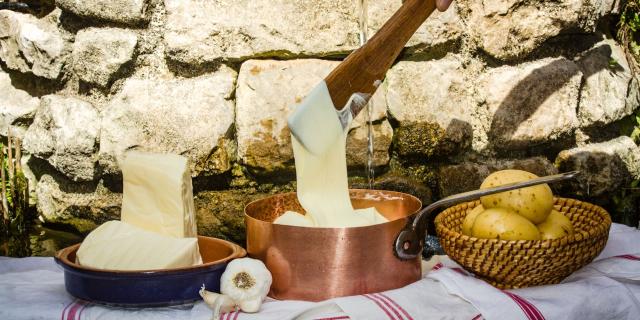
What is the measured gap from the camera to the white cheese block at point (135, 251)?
1159mm

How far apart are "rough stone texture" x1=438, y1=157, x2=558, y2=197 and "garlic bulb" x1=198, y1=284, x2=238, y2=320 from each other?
2.49 feet

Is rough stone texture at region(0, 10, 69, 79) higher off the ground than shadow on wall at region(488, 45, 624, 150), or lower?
higher

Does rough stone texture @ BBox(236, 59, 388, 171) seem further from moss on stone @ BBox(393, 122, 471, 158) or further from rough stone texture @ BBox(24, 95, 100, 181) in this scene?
rough stone texture @ BBox(24, 95, 100, 181)

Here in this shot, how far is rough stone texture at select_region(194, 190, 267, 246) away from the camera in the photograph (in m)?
1.66

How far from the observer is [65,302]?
4.02 feet

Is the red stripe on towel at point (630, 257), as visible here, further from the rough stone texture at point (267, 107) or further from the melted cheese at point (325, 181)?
the rough stone texture at point (267, 107)

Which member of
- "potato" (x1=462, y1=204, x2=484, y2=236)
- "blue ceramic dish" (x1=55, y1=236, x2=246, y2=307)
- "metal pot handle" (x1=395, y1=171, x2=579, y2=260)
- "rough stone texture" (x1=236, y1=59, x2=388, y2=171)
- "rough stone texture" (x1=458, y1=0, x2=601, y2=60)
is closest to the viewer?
"blue ceramic dish" (x1=55, y1=236, x2=246, y2=307)

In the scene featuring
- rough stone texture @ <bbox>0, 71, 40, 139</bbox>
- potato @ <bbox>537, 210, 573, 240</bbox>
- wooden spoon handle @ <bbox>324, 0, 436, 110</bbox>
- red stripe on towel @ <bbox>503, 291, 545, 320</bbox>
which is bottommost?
red stripe on towel @ <bbox>503, 291, 545, 320</bbox>

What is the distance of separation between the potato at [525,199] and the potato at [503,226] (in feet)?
0.11

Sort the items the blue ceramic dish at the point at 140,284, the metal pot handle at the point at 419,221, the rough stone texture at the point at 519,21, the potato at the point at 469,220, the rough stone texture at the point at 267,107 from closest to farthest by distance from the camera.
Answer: the blue ceramic dish at the point at 140,284
the metal pot handle at the point at 419,221
the potato at the point at 469,220
the rough stone texture at the point at 267,107
the rough stone texture at the point at 519,21

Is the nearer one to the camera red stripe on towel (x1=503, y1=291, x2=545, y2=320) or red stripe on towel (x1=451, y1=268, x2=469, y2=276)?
red stripe on towel (x1=503, y1=291, x2=545, y2=320)

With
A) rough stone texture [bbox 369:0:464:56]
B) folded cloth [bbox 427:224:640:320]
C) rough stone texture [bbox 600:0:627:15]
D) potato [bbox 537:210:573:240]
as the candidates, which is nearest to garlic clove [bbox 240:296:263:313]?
folded cloth [bbox 427:224:640:320]

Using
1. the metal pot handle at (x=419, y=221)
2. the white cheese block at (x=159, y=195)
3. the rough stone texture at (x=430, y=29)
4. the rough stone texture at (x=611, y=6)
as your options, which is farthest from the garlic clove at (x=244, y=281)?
the rough stone texture at (x=611, y=6)

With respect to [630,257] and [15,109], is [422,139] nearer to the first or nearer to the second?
[630,257]
